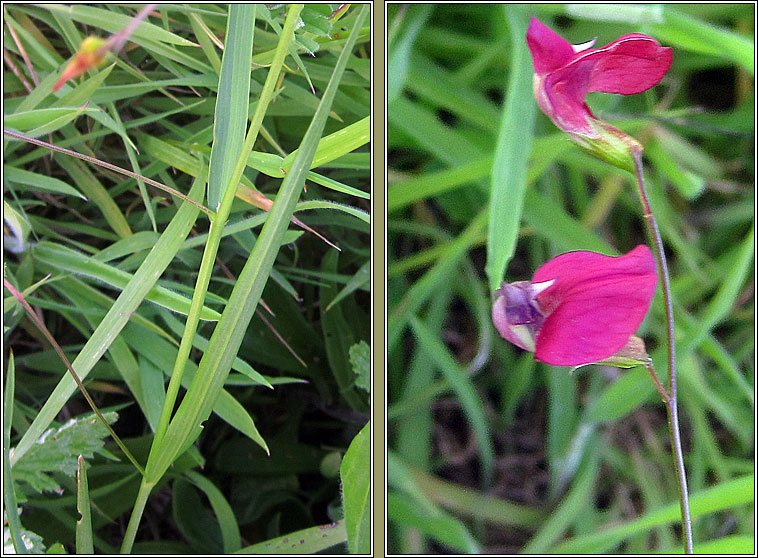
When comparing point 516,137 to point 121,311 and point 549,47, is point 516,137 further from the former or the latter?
point 121,311

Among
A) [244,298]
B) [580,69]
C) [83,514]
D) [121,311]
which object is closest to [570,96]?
[580,69]

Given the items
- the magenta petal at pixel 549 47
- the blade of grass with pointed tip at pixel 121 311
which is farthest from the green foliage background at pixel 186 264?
the magenta petal at pixel 549 47

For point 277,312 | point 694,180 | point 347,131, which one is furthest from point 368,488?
point 694,180

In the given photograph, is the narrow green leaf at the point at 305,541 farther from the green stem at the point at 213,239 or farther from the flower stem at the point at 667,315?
the flower stem at the point at 667,315

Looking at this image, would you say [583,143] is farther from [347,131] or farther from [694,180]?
[694,180]

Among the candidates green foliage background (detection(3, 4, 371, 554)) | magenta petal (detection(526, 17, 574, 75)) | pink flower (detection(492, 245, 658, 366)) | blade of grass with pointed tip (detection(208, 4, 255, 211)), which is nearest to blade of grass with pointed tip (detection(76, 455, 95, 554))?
green foliage background (detection(3, 4, 371, 554))

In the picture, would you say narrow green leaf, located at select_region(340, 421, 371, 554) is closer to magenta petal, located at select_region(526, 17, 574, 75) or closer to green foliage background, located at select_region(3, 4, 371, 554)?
green foliage background, located at select_region(3, 4, 371, 554)
